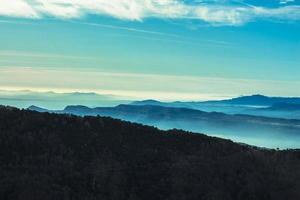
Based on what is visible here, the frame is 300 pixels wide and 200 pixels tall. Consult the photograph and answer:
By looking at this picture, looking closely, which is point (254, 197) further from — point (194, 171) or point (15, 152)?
point (15, 152)

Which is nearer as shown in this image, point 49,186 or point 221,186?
point 49,186

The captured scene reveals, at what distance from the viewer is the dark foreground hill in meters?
37.3

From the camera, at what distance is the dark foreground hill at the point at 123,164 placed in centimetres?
3728

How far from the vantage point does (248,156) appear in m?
45.8

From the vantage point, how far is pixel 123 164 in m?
41.8

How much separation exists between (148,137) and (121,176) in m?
A: 10.0

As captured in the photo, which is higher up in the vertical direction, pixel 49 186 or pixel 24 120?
pixel 24 120

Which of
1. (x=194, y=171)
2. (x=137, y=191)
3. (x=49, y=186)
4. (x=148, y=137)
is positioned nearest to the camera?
(x=49, y=186)

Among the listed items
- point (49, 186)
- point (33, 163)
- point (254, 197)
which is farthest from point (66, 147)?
point (254, 197)

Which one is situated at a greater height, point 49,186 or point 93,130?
point 93,130

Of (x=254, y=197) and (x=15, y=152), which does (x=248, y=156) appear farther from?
(x=15, y=152)

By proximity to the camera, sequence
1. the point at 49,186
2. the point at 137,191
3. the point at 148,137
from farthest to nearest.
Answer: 1. the point at 148,137
2. the point at 137,191
3. the point at 49,186

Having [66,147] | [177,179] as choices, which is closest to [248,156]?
→ [177,179]

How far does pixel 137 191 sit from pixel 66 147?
25.1 ft
